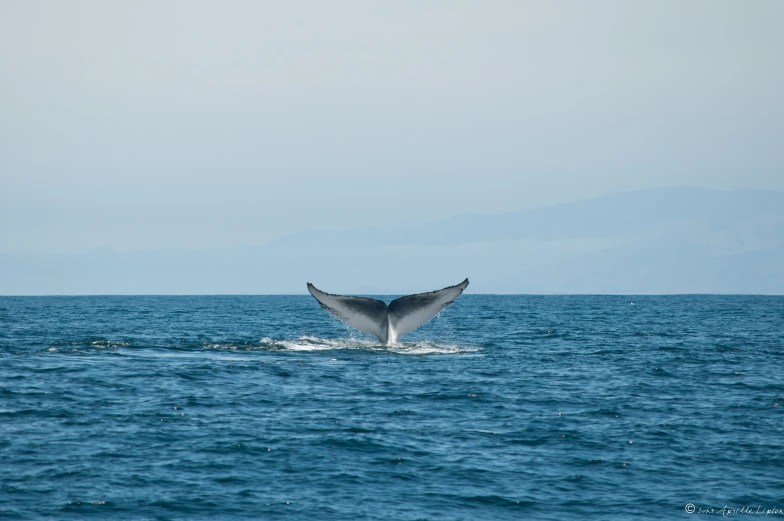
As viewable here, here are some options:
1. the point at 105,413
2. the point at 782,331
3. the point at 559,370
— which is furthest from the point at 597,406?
the point at 782,331

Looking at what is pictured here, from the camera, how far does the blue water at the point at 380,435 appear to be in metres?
14.1

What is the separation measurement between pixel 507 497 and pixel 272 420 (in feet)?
20.8

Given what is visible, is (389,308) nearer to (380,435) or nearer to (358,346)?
(358,346)

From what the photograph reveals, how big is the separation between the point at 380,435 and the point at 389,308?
8.69 meters

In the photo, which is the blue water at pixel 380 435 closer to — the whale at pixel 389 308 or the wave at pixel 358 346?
the wave at pixel 358 346

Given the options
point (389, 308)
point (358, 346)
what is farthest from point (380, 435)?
point (358, 346)

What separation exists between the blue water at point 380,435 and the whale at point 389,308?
1315 millimetres

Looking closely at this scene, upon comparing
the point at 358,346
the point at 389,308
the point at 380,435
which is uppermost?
the point at 389,308

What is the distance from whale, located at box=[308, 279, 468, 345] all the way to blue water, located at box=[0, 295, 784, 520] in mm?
1315

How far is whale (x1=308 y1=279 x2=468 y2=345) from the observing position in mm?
25344

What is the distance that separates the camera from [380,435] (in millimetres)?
17953

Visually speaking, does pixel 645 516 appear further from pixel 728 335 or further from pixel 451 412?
pixel 728 335

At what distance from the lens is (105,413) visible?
64.5ft

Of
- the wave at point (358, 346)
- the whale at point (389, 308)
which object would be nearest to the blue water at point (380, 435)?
the wave at point (358, 346)
